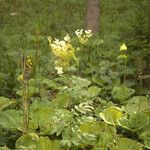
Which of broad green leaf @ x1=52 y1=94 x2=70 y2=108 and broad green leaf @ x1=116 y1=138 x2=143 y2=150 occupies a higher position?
broad green leaf @ x1=52 y1=94 x2=70 y2=108

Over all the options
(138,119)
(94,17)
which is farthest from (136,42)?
(94,17)

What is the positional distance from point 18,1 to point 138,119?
10.2 m

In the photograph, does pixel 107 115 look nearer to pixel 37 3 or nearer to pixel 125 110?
pixel 125 110

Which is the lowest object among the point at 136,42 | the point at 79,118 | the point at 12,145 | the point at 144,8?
the point at 12,145

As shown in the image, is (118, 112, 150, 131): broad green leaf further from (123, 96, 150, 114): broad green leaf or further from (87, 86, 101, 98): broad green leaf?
(87, 86, 101, 98): broad green leaf

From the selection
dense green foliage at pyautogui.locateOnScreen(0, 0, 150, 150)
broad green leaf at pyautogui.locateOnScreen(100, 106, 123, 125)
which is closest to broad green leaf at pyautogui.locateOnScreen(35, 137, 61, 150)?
dense green foliage at pyautogui.locateOnScreen(0, 0, 150, 150)

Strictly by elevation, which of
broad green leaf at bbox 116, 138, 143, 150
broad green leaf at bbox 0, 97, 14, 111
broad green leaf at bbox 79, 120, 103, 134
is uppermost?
broad green leaf at bbox 0, 97, 14, 111

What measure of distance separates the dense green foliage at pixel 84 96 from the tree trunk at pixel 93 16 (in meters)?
0.51

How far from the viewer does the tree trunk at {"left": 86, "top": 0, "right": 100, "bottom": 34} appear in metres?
10.4

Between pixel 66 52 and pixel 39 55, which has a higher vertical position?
pixel 66 52

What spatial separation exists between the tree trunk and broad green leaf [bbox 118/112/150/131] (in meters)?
5.73

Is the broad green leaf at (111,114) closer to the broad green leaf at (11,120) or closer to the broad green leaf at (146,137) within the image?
the broad green leaf at (146,137)

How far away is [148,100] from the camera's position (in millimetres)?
5652

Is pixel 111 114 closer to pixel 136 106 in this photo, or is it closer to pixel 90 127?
pixel 90 127
